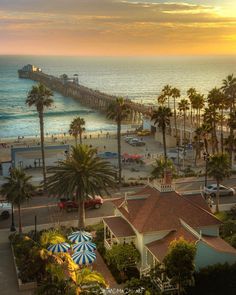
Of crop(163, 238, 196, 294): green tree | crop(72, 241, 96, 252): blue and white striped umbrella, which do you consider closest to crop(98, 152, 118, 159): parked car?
crop(72, 241, 96, 252): blue and white striped umbrella

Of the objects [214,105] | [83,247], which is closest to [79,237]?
[83,247]

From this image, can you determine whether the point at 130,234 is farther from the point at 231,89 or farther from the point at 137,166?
the point at 231,89

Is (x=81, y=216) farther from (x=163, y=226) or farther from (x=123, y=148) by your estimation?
(x=123, y=148)

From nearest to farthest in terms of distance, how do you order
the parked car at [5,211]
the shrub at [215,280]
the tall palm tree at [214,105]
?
the shrub at [215,280] → the parked car at [5,211] → the tall palm tree at [214,105]

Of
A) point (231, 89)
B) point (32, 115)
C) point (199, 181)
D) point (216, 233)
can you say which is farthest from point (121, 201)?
point (32, 115)

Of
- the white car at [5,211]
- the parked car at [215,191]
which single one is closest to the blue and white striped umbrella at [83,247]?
the white car at [5,211]

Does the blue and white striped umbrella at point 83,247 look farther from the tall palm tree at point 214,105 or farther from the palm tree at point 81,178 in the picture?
the tall palm tree at point 214,105
